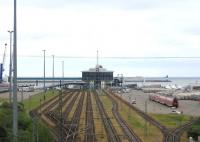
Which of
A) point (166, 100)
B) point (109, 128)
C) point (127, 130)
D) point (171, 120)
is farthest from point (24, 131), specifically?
point (166, 100)

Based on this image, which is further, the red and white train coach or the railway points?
the red and white train coach

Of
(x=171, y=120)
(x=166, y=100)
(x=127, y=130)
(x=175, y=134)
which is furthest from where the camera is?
(x=166, y=100)

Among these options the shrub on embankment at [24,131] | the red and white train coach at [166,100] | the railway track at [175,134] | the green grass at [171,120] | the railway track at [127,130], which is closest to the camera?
the shrub on embankment at [24,131]

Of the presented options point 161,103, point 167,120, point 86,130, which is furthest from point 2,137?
point 161,103

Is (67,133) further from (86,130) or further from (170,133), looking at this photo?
(170,133)

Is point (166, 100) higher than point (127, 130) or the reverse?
higher

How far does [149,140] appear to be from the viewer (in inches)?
2327

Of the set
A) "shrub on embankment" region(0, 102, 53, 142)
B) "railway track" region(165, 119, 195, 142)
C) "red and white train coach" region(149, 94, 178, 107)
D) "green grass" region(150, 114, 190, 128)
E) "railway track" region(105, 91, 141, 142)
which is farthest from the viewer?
"red and white train coach" region(149, 94, 178, 107)

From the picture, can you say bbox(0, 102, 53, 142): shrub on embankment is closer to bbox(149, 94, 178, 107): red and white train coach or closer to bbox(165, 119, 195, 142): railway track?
bbox(165, 119, 195, 142): railway track

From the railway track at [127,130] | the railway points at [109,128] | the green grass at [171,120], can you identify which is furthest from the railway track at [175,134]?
the green grass at [171,120]

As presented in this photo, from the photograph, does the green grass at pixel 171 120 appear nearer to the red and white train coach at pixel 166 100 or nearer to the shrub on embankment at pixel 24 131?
the red and white train coach at pixel 166 100

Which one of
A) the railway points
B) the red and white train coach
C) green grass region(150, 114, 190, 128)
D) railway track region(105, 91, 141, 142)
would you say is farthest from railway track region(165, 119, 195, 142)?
the red and white train coach

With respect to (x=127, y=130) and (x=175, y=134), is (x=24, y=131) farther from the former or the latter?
(x=127, y=130)


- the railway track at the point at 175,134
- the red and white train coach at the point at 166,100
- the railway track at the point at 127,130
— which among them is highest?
the red and white train coach at the point at 166,100
